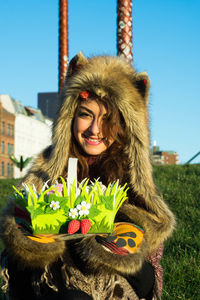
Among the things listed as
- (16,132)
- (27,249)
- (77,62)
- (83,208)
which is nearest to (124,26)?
(77,62)

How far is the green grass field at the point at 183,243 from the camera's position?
3451mm

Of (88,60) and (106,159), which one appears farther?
(88,60)

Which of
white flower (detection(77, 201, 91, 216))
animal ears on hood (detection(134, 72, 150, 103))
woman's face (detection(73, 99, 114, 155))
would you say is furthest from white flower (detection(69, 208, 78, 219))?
animal ears on hood (detection(134, 72, 150, 103))

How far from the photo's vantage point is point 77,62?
2965 millimetres

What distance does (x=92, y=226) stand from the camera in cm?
214

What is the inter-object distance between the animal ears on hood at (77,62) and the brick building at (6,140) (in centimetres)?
4082

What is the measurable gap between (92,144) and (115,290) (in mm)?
1047

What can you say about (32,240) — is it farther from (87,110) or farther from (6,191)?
(6,191)

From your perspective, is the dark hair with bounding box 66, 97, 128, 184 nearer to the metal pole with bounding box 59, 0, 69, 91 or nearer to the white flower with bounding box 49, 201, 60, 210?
the white flower with bounding box 49, 201, 60, 210

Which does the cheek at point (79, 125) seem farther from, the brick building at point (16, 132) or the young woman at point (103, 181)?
the brick building at point (16, 132)

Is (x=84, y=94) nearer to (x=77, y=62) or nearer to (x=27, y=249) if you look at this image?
(x=77, y=62)

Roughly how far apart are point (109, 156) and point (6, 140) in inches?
1669

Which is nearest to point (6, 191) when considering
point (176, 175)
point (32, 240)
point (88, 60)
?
point (176, 175)

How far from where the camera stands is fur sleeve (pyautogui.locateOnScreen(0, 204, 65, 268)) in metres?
2.12
